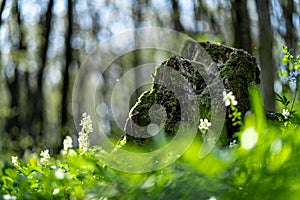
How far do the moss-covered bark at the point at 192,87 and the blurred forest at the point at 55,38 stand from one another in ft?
28.0

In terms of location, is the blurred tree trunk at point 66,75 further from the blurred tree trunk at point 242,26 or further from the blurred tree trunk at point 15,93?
the blurred tree trunk at point 242,26

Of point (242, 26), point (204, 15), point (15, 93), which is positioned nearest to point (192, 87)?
point (242, 26)

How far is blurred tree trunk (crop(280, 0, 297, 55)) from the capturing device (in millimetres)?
9992

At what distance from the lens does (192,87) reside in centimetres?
257

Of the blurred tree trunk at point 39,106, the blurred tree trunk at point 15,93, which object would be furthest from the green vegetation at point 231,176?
the blurred tree trunk at point 15,93

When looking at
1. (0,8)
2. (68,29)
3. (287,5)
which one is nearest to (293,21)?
(287,5)

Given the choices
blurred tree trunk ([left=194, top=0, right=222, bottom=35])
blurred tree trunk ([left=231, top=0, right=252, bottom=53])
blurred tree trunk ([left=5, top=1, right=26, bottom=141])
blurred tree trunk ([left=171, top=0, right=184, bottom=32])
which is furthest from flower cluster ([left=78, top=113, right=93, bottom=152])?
blurred tree trunk ([left=5, top=1, right=26, bottom=141])

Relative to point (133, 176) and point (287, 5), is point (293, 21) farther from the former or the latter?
point (133, 176)

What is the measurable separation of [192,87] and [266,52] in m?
5.07

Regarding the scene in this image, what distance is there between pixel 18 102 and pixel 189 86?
14.4 m

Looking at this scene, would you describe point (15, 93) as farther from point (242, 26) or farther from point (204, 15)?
point (242, 26)

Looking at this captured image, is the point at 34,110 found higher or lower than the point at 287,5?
lower

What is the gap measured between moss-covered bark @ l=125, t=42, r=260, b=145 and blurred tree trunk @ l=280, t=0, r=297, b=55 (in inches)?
301

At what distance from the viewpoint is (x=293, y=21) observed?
1045cm
